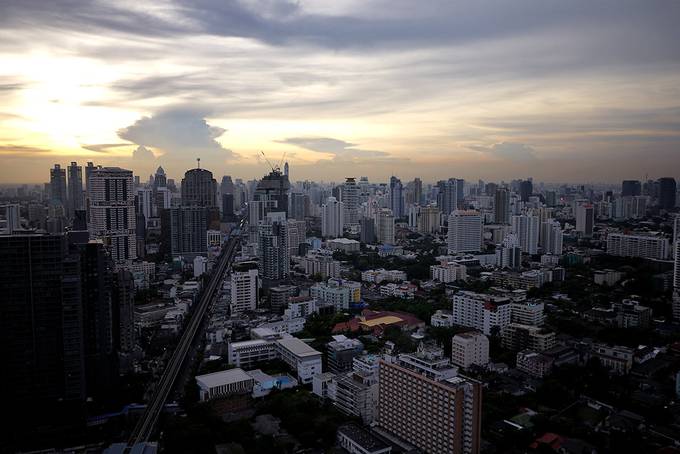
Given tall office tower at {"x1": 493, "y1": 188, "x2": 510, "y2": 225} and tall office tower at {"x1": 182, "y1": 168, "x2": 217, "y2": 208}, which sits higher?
tall office tower at {"x1": 182, "y1": 168, "x2": 217, "y2": 208}

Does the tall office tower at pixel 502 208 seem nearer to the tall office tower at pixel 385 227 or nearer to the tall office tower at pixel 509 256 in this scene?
the tall office tower at pixel 385 227

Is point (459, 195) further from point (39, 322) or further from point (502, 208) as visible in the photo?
point (39, 322)

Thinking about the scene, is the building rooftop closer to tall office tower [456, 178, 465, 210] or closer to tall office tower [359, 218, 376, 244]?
tall office tower [359, 218, 376, 244]

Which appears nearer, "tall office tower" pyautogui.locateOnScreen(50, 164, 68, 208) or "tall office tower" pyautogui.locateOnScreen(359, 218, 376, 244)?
"tall office tower" pyautogui.locateOnScreen(50, 164, 68, 208)

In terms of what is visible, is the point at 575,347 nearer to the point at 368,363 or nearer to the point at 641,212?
the point at 368,363

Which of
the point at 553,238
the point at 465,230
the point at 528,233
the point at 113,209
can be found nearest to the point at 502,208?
the point at 528,233

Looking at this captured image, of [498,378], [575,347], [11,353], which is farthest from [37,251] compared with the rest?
[575,347]

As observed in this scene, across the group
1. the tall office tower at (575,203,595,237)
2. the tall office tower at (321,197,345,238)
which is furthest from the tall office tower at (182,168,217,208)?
the tall office tower at (575,203,595,237)
